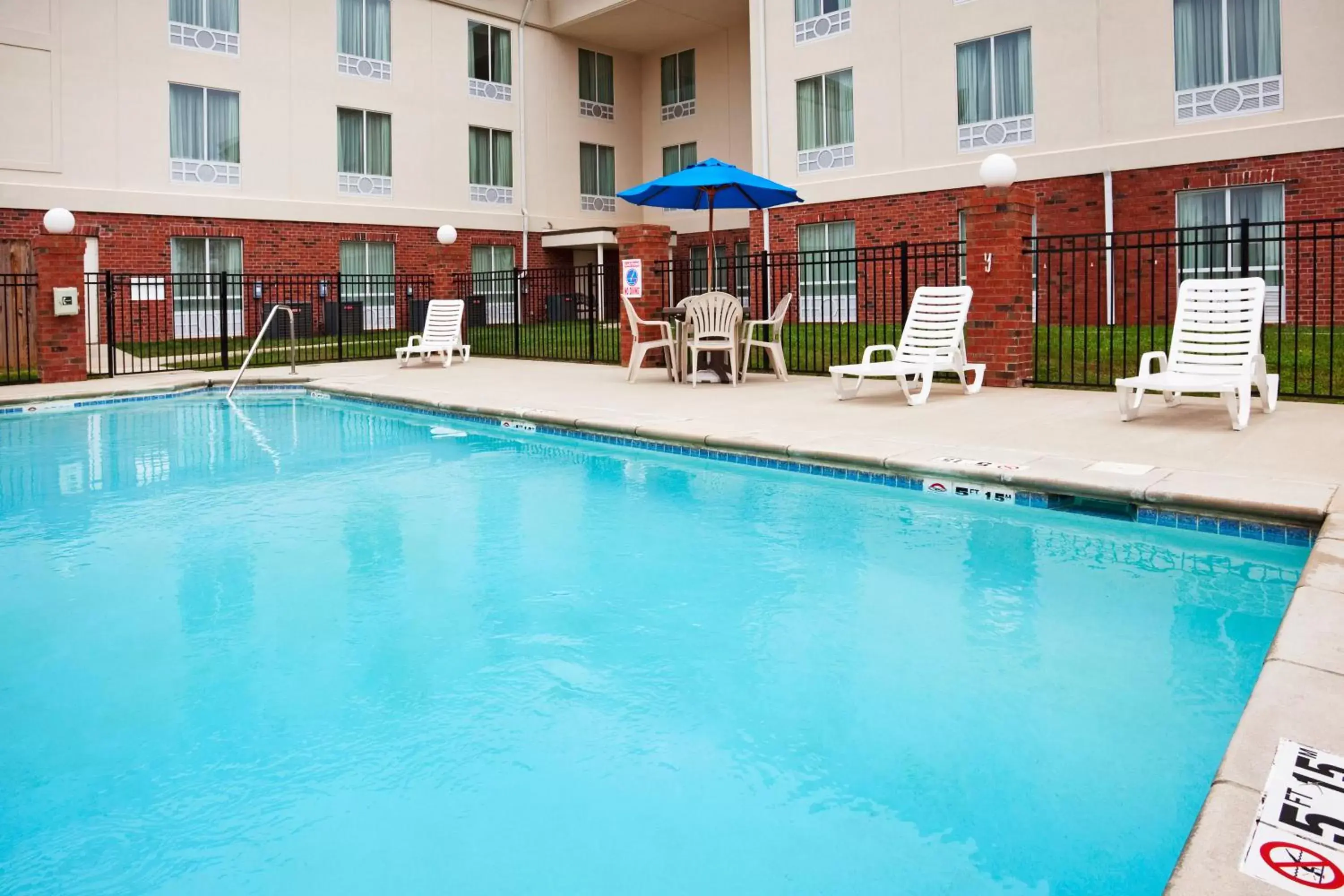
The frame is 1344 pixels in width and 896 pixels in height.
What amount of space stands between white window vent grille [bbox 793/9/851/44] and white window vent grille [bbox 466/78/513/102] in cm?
836

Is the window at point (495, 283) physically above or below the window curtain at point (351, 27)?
below

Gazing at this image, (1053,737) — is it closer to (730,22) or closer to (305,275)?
(305,275)

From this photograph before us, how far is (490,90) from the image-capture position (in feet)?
81.2

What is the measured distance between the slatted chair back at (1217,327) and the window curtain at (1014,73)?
428 inches

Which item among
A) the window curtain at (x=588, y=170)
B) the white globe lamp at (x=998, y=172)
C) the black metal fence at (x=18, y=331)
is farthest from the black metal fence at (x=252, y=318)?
the white globe lamp at (x=998, y=172)

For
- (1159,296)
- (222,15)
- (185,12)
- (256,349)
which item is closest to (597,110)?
(222,15)

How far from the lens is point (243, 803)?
2.50 m

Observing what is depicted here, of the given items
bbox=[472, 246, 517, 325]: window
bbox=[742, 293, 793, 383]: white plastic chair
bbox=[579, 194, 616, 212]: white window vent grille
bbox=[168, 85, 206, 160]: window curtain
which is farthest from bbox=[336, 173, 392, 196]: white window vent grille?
Result: bbox=[742, 293, 793, 383]: white plastic chair

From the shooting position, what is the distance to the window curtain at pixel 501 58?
24891 mm

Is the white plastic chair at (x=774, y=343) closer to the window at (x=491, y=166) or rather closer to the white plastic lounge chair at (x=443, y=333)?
the white plastic lounge chair at (x=443, y=333)

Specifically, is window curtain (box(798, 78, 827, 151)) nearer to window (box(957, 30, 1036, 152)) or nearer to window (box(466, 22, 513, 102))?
window (box(957, 30, 1036, 152))

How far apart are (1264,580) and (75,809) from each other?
439 centimetres

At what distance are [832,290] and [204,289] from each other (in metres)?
13.0

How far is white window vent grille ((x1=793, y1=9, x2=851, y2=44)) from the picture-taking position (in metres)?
19.4
